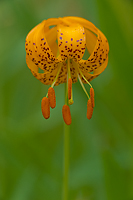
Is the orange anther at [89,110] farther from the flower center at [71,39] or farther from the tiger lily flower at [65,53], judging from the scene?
the flower center at [71,39]

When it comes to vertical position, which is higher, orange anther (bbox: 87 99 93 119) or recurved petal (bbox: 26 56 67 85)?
recurved petal (bbox: 26 56 67 85)

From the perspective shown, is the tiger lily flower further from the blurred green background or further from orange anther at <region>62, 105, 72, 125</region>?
the blurred green background

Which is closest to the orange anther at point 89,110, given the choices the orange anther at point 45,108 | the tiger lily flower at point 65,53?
the tiger lily flower at point 65,53

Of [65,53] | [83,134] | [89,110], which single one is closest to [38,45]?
[65,53]

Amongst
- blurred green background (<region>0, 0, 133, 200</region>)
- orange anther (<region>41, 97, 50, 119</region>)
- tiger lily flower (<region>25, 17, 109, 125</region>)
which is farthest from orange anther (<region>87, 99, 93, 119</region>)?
blurred green background (<region>0, 0, 133, 200</region>)

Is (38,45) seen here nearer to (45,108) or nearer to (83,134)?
(45,108)

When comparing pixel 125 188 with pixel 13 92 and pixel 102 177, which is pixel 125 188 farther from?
pixel 13 92

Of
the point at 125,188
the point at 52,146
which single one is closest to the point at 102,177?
the point at 125,188

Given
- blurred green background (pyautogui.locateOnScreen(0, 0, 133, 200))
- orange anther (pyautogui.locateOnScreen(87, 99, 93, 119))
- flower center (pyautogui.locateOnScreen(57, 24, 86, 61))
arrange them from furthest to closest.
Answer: blurred green background (pyautogui.locateOnScreen(0, 0, 133, 200))
orange anther (pyautogui.locateOnScreen(87, 99, 93, 119))
flower center (pyautogui.locateOnScreen(57, 24, 86, 61))
